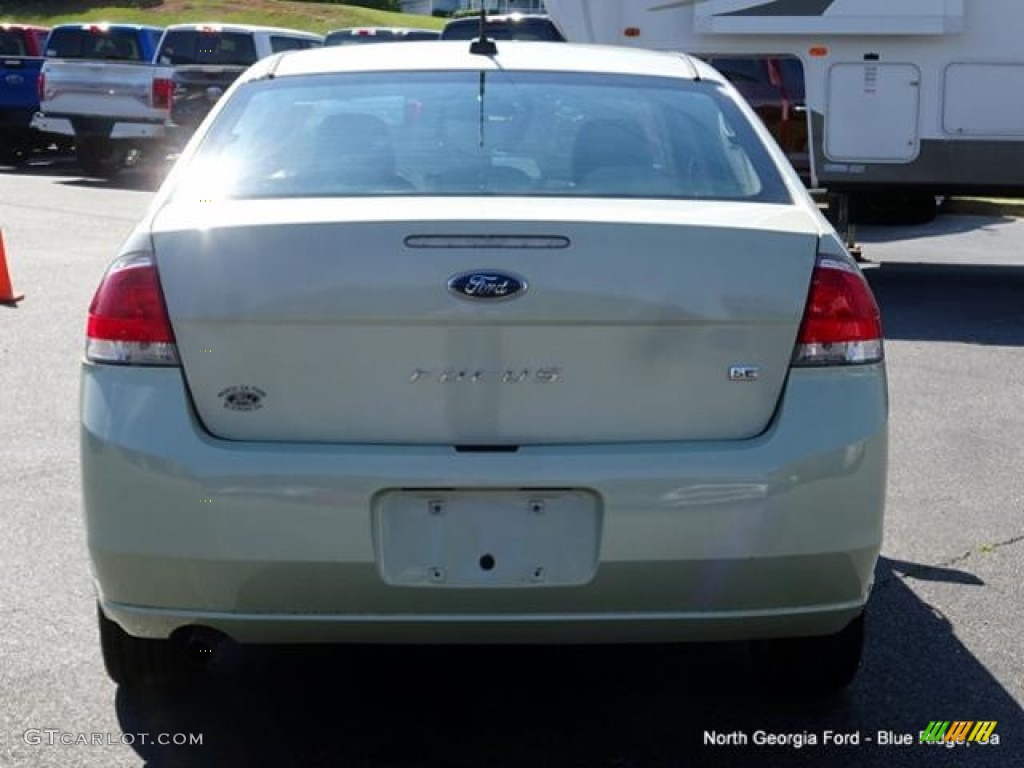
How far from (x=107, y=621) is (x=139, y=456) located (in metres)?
0.66

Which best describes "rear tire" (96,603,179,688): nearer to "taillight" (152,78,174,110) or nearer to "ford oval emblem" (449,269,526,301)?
"ford oval emblem" (449,269,526,301)

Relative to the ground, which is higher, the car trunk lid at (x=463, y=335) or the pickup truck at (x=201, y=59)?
the car trunk lid at (x=463, y=335)

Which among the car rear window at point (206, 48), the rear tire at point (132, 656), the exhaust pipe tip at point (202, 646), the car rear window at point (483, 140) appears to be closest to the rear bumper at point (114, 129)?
the car rear window at point (206, 48)

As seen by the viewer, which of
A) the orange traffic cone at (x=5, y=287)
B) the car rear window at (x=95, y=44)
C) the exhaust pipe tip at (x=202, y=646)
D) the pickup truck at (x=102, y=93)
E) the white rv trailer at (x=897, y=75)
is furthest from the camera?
the car rear window at (x=95, y=44)

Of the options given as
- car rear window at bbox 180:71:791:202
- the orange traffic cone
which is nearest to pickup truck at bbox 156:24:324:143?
the orange traffic cone

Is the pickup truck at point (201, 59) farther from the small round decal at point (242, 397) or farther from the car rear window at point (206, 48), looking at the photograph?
the small round decal at point (242, 397)

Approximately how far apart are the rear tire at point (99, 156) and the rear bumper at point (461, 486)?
769 inches

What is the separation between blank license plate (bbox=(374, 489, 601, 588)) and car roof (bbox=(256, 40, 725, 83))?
58.4 inches

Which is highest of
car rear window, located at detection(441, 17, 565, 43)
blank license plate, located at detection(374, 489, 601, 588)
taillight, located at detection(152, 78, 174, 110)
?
blank license plate, located at detection(374, 489, 601, 588)

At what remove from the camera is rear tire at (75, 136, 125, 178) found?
22.6 metres

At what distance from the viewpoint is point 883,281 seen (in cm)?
1311

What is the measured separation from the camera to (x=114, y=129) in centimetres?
2214

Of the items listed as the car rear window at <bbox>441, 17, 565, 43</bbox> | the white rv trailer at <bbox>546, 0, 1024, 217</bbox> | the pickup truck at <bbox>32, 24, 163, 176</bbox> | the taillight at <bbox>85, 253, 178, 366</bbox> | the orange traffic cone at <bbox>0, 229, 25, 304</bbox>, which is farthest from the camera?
the pickup truck at <bbox>32, 24, 163, 176</bbox>

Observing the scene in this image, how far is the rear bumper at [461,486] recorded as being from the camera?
141 inches
